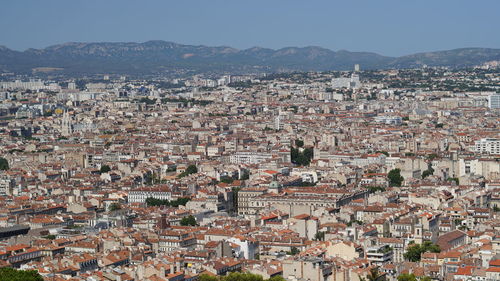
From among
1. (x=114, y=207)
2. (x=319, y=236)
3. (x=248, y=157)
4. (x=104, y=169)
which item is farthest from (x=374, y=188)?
(x=104, y=169)

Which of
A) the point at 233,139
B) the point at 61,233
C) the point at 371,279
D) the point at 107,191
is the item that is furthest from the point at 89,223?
the point at 233,139

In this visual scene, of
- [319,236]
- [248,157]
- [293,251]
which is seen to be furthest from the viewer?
[248,157]

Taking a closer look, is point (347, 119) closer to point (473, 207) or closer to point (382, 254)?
point (473, 207)

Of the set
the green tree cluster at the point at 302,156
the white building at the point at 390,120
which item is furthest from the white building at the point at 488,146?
the white building at the point at 390,120

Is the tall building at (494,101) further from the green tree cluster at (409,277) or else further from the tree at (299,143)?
the green tree cluster at (409,277)

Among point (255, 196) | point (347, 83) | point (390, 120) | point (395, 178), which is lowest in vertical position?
point (390, 120)

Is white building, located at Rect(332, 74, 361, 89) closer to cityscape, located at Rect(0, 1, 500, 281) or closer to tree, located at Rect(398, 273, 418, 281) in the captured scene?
cityscape, located at Rect(0, 1, 500, 281)

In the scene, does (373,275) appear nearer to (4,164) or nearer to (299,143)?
(4,164)

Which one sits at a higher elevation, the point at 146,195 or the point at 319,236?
the point at 319,236
